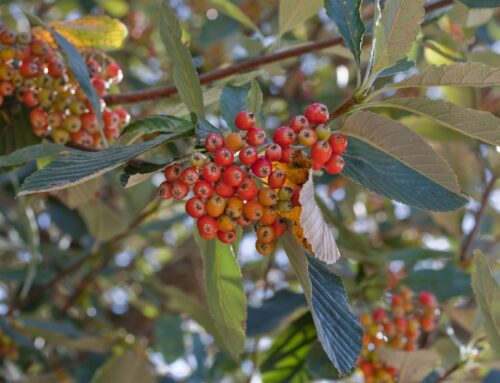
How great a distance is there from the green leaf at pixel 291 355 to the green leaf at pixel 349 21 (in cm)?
102

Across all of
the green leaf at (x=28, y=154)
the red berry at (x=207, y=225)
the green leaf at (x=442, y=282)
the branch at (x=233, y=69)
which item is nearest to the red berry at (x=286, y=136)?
the red berry at (x=207, y=225)

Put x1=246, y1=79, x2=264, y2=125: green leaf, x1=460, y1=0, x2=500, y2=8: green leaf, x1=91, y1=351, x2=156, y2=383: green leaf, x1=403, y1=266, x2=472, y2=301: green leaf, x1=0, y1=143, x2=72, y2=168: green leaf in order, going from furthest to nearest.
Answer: x1=91, y1=351, x2=156, y2=383: green leaf, x1=403, y1=266, x2=472, y2=301: green leaf, x1=460, y1=0, x2=500, y2=8: green leaf, x1=246, y1=79, x2=264, y2=125: green leaf, x1=0, y1=143, x2=72, y2=168: green leaf

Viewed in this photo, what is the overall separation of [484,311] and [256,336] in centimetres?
81

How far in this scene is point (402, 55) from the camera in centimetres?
134

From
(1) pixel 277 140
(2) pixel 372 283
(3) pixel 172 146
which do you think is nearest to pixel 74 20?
(3) pixel 172 146

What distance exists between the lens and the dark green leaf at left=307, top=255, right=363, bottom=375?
1.33 meters

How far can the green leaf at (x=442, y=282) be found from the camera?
2.46 m

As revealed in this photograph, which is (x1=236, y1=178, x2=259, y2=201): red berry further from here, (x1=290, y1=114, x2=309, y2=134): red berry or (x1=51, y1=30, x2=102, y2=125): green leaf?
(x1=51, y1=30, x2=102, y2=125): green leaf

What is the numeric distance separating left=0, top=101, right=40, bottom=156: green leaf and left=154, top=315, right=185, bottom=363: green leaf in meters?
1.79

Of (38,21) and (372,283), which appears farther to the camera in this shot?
(372,283)

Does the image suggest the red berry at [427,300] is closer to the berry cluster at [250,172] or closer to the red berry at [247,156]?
the berry cluster at [250,172]

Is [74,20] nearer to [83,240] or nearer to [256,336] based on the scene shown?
[256,336]

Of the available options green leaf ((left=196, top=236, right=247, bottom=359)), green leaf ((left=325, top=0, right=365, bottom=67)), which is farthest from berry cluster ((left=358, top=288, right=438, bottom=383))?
green leaf ((left=325, top=0, right=365, bottom=67))

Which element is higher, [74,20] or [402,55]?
[402,55]
